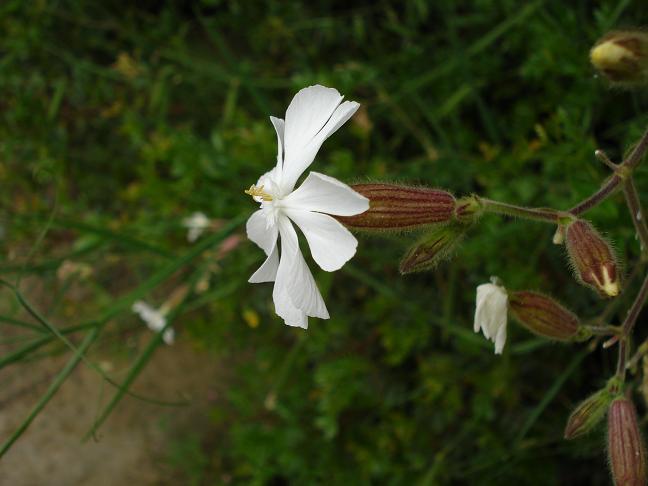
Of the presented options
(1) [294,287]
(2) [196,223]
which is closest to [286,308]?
(1) [294,287]

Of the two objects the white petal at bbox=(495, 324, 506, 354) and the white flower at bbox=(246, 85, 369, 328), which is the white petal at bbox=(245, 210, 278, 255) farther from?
the white petal at bbox=(495, 324, 506, 354)

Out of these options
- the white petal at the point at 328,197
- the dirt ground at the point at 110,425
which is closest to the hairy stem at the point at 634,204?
the white petal at the point at 328,197

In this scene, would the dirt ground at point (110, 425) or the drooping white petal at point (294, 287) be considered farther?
the dirt ground at point (110, 425)

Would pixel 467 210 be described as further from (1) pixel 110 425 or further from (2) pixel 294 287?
(1) pixel 110 425

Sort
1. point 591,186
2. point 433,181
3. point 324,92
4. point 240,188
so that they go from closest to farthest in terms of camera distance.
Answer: point 324,92 < point 591,186 < point 433,181 < point 240,188

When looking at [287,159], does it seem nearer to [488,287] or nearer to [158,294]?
[488,287]

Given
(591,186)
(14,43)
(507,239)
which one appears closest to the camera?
(591,186)

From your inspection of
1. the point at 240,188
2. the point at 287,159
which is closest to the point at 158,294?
the point at 240,188

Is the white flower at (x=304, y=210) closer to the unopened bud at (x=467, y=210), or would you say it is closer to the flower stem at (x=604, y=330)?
the unopened bud at (x=467, y=210)
